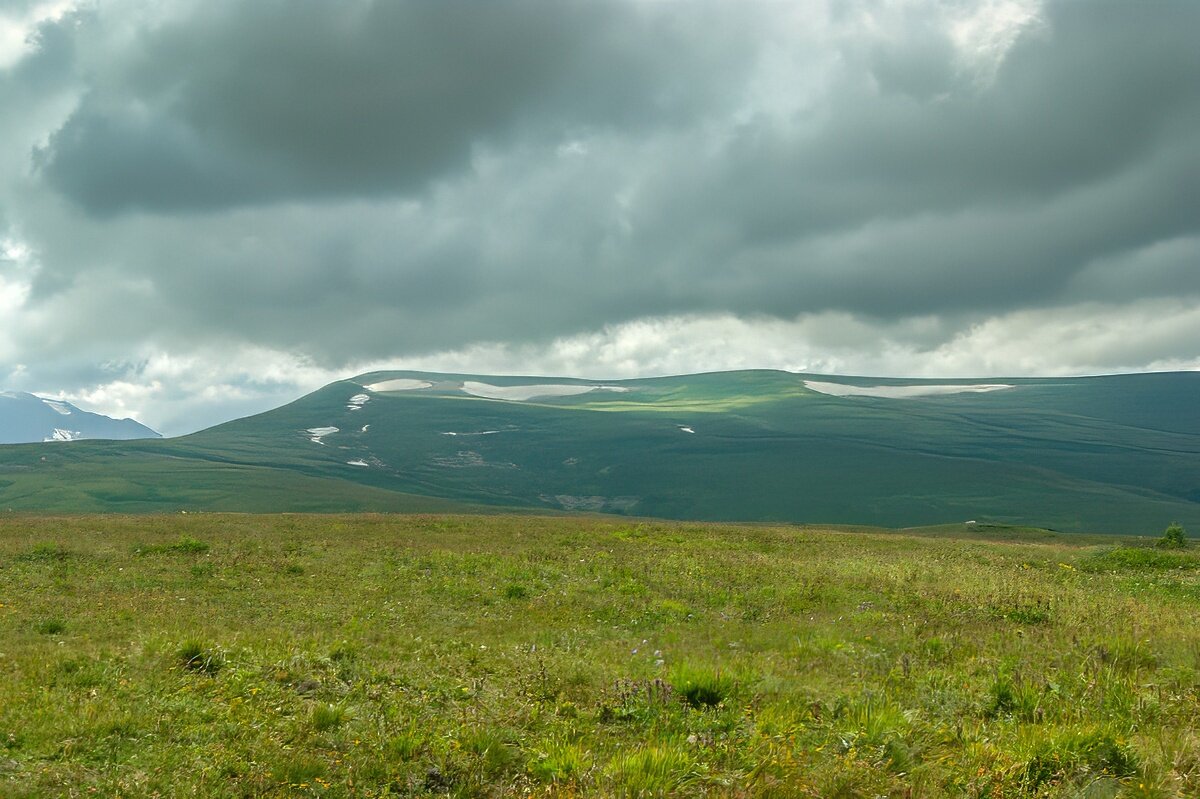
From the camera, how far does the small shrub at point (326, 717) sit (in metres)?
10.1

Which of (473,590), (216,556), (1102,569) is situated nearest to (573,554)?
(473,590)

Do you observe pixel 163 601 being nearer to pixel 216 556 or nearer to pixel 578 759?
pixel 216 556

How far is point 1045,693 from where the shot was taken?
11.5 meters

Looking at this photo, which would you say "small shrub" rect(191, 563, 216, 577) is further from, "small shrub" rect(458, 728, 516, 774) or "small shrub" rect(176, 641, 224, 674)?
"small shrub" rect(458, 728, 516, 774)

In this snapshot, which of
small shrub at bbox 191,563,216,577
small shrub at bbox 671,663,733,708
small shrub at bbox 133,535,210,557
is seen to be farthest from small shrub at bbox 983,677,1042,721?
small shrub at bbox 133,535,210,557

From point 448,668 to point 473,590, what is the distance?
1151cm

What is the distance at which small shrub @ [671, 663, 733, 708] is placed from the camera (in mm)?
11438

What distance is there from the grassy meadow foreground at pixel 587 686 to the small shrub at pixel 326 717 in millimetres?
43

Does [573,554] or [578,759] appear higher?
[578,759]

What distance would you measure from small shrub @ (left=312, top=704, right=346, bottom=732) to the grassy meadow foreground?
43mm

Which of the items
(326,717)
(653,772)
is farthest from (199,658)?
(653,772)

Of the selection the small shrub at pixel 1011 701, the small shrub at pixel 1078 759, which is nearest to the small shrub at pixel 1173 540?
the small shrub at pixel 1011 701

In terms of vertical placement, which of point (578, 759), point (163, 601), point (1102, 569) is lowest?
point (1102, 569)

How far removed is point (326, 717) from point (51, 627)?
443 inches
